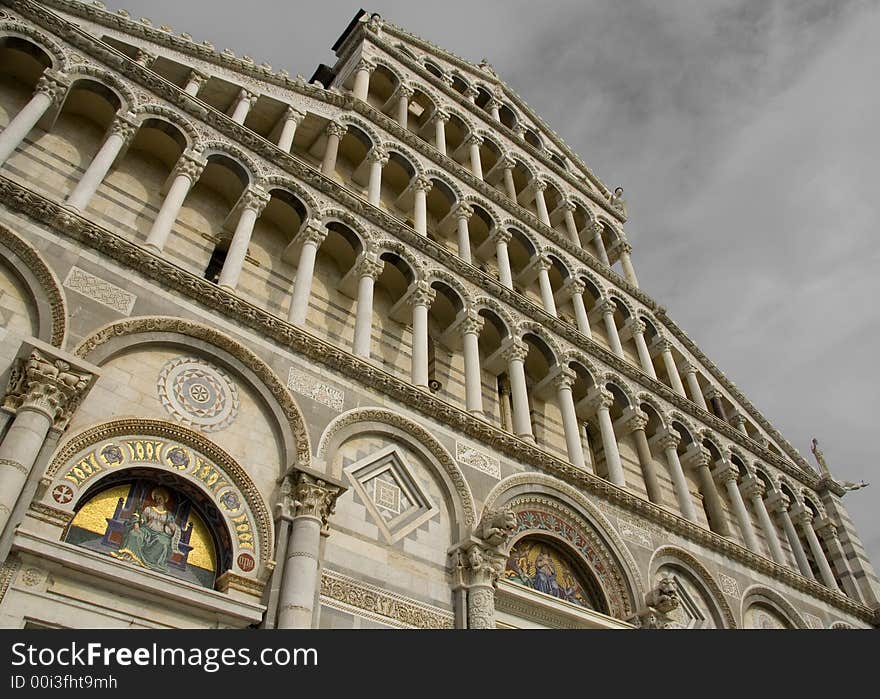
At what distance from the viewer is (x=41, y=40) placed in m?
10.8

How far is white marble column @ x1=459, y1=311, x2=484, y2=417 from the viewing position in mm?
12160

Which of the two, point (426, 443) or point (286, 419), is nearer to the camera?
point (286, 419)

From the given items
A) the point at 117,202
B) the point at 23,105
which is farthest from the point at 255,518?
the point at 23,105

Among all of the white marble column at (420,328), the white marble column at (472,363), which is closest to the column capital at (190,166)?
the white marble column at (420,328)

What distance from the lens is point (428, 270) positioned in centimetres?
1353

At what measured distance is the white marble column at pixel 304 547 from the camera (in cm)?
760

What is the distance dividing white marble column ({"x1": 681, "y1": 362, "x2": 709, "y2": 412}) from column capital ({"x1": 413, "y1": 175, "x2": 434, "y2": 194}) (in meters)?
8.54

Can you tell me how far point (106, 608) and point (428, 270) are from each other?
8213 mm

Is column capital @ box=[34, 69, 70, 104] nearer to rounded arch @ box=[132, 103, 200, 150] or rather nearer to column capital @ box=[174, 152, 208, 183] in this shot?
rounded arch @ box=[132, 103, 200, 150]

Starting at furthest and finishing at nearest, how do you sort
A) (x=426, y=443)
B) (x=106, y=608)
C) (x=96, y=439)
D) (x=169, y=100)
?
(x=169, y=100) < (x=426, y=443) < (x=96, y=439) < (x=106, y=608)

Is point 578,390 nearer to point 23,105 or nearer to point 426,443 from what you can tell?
point 426,443

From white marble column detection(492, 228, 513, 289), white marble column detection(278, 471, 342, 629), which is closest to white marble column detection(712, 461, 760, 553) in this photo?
white marble column detection(492, 228, 513, 289)

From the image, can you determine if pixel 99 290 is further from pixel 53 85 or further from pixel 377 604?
pixel 377 604

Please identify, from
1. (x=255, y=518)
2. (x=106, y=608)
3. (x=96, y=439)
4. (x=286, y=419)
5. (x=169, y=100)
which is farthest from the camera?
(x=169, y=100)
